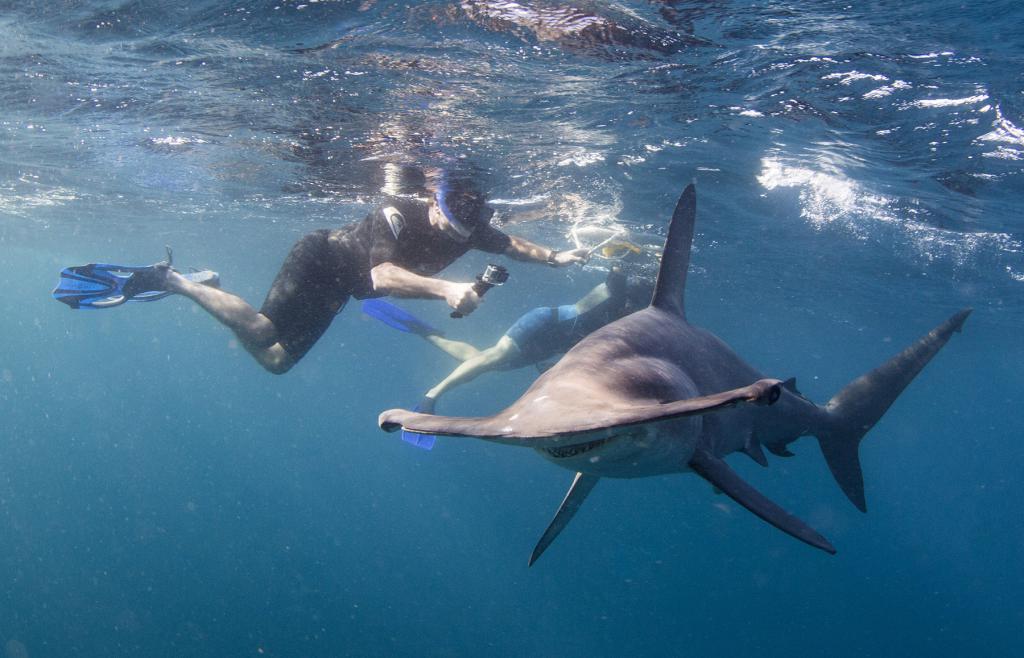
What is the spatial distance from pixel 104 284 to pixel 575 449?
941 cm

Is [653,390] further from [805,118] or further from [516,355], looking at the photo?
[516,355]

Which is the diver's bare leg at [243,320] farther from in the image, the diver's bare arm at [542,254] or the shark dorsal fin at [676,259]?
the shark dorsal fin at [676,259]

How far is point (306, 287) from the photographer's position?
8078mm

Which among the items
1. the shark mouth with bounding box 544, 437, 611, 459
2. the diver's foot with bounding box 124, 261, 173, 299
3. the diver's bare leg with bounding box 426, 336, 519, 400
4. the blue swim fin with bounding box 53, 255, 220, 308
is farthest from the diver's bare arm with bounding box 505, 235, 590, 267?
the shark mouth with bounding box 544, 437, 611, 459

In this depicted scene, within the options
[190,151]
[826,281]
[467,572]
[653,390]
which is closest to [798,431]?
[653,390]

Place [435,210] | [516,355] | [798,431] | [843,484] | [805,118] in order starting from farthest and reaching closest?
[516,355] → [805,118] → [435,210] → [843,484] → [798,431]

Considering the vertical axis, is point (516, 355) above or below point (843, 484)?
below

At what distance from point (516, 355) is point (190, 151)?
10972 mm

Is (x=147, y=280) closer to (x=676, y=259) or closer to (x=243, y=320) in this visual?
(x=243, y=320)

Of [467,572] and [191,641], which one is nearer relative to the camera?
[191,641]

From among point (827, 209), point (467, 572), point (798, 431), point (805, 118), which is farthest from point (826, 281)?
point (467, 572)

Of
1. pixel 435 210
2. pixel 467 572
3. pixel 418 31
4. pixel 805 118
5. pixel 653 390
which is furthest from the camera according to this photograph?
pixel 467 572

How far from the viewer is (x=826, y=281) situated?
2388 centimetres

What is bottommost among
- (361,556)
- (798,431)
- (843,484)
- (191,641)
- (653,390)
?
(361,556)
